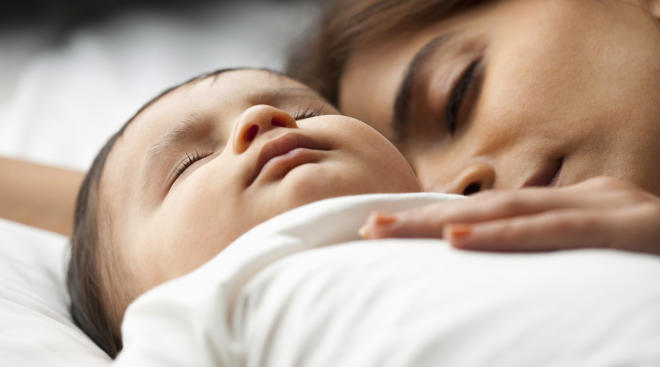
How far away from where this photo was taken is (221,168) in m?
0.67

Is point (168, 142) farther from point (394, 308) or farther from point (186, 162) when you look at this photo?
point (394, 308)

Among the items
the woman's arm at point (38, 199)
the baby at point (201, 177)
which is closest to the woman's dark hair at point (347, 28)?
the baby at point (201, 177)

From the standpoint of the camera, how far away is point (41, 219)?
4.43ft

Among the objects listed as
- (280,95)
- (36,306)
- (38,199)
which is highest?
(280,95)

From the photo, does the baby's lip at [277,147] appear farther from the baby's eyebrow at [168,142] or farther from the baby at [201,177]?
the baby's eyebrow at [168,142]

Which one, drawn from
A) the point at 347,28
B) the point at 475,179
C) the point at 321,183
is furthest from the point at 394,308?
the point at 347,28

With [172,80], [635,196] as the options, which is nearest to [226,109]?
[635,196]

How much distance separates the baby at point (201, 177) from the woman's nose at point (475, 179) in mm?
130

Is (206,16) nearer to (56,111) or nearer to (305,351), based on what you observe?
(56,111)

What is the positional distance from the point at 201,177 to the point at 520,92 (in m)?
0.45

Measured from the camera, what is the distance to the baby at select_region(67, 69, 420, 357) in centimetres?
64

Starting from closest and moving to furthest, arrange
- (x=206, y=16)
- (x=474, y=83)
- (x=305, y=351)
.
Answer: (x=305, y=351) < (x=474, y=83) < (x=206, y=16)

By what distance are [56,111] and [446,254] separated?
170 cm

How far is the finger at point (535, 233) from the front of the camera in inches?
18.9
